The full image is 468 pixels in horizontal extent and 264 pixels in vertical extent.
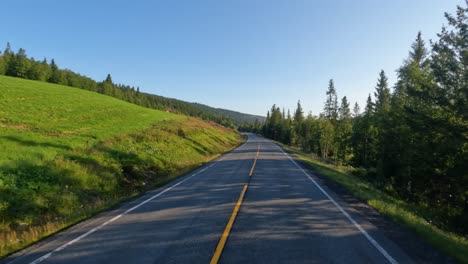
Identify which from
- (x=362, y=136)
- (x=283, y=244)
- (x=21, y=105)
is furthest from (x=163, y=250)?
(x=362, y=136)

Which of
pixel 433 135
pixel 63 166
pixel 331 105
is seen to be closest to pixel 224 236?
pixel 63 166

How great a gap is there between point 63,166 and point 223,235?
32.5 feet

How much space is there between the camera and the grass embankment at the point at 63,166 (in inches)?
386

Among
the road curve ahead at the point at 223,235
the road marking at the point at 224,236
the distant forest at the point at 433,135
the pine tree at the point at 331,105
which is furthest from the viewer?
the pine tree at the point at 331,105

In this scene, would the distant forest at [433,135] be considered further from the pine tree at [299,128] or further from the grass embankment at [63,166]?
the pine tree at [299,128]

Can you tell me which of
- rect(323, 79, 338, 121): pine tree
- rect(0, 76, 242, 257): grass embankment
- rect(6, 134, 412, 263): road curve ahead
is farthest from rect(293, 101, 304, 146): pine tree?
rect(6, 134, 412, 263): road curve ahead

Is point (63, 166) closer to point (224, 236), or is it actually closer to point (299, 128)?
point (224, 236)

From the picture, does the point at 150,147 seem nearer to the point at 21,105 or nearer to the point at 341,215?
the point at 21,105

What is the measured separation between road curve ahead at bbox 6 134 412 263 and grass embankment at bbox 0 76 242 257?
1.36m

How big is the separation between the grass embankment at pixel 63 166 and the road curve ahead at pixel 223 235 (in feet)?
4.47

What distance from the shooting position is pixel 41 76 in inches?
3167

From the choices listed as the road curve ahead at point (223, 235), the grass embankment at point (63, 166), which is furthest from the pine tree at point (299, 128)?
the road curve ahead at point (223, 235)

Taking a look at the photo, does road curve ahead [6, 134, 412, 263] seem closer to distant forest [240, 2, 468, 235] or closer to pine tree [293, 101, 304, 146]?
distant forest [240, 2, 468, 235]

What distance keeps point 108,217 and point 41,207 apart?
312cm
